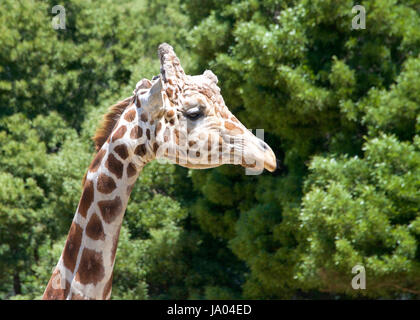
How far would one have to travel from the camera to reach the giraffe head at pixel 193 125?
3.82 metres

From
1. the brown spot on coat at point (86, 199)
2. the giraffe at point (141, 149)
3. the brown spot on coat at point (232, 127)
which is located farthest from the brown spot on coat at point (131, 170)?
the brown spot on coat at point (232, 127)

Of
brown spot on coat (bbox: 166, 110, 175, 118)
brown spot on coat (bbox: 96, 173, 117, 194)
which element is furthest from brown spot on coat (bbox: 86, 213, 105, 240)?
brown spot on coat (bbox: 166, 110, 175, 118)

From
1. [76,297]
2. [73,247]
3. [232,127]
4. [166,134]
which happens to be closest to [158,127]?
[166,134]

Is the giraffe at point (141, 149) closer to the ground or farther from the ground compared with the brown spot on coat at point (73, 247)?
farther from the ground

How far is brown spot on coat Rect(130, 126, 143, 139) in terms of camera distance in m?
4.13

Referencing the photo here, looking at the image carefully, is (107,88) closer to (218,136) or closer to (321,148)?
(321,148)

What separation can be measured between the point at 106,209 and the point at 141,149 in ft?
1.39

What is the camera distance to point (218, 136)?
387 cm

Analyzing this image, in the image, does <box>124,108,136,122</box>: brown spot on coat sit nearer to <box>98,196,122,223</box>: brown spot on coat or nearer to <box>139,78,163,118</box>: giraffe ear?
<box>139,78,163,118</box>: giraffe ear

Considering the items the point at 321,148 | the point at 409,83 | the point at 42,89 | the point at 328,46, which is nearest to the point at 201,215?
the point at 321,148

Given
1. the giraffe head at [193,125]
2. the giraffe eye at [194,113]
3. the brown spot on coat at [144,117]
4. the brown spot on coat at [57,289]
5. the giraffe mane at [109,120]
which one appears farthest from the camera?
the giraffe mane at [109,120]

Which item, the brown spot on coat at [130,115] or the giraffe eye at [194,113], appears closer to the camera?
the giraffe eye at [194,113]

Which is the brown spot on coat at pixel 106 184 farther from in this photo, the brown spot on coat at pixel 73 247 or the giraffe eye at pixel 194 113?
the giraffe eye at pixel 194 113

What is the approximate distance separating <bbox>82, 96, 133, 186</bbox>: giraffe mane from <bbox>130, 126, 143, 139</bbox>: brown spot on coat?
26 centimetres
